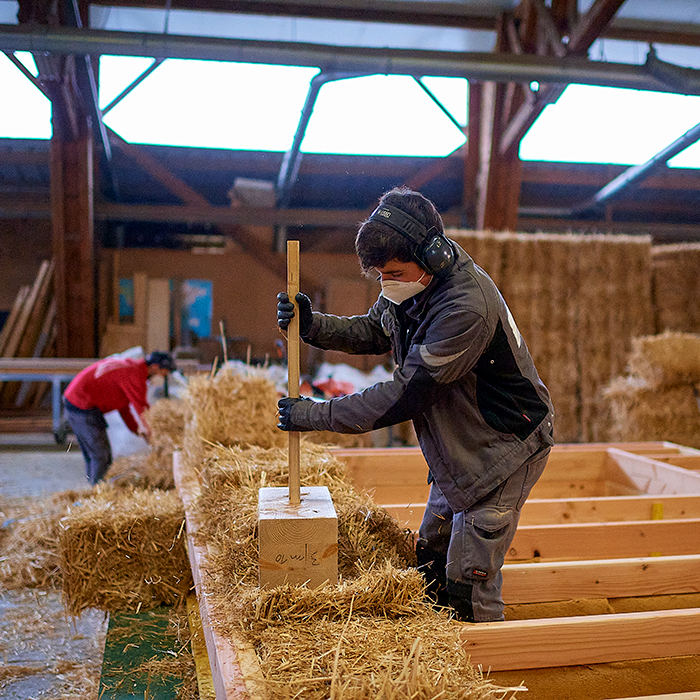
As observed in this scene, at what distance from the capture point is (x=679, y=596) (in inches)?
108

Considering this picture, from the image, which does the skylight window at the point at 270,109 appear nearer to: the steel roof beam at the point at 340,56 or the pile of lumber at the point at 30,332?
the steel roof beam at the point at 340,56

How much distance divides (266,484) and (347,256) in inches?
295

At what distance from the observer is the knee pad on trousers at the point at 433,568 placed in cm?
221

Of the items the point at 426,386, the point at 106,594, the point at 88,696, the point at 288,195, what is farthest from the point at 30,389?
the point at 426,386

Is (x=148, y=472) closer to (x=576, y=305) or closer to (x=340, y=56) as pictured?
(x=340, y=56)

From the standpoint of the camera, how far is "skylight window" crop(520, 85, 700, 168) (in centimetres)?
794

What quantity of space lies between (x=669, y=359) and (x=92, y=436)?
Answer: 4894mm

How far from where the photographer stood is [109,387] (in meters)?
4.98

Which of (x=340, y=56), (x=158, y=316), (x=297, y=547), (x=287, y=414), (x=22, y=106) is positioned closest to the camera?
(x=297, y=547)

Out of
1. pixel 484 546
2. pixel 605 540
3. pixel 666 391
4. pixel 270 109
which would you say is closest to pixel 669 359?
pixel 666 391

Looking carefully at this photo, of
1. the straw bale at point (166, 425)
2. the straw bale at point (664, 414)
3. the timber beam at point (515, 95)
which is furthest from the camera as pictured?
the timber beam at point (515, 95)

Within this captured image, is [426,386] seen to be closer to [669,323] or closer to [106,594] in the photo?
[106,594]

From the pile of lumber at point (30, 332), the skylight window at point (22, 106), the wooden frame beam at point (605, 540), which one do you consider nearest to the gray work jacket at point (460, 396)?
the wooden frame beam at point (605, 540)

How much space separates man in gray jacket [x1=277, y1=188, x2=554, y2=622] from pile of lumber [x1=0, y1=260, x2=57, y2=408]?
751 cm
